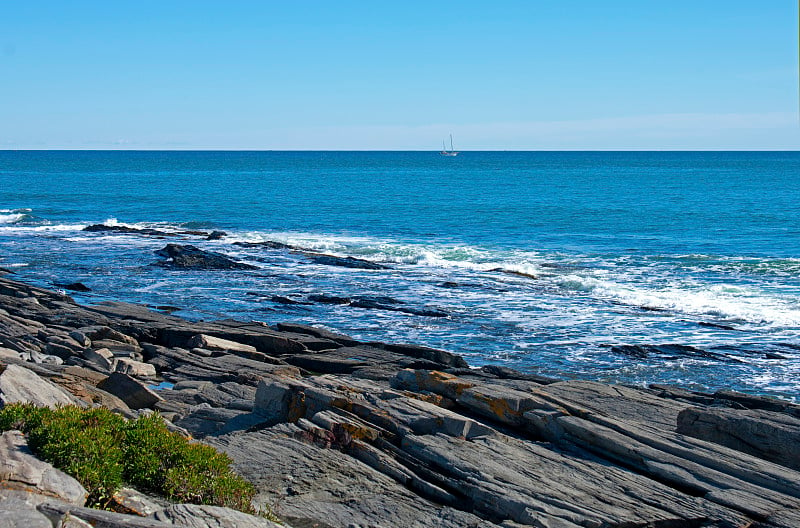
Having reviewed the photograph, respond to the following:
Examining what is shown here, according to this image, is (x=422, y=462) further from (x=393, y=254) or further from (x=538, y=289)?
(x=393, y=254)

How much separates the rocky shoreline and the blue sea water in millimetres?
8093

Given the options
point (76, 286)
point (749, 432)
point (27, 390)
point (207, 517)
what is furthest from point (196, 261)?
point (207, 517)

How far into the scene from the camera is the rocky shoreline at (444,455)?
11000 millimetres

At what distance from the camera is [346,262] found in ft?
150

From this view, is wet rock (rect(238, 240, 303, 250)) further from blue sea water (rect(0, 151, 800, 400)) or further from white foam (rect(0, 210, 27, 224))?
white foam (rect(0, 210, 27, 224))

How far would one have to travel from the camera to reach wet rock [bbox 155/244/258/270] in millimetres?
43719

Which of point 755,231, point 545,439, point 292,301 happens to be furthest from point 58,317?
point 755,231

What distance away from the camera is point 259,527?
9.73 m

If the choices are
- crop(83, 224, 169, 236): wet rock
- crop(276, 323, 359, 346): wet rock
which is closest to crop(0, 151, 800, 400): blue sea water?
crop(83, 224, 169, 236): wet rock

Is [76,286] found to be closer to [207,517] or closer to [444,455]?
[444,455]

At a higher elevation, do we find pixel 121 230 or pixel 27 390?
pixel 27 390

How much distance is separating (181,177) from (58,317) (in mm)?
122927

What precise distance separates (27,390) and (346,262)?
32.9 metres

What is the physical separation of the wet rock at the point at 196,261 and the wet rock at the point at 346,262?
440 cm
